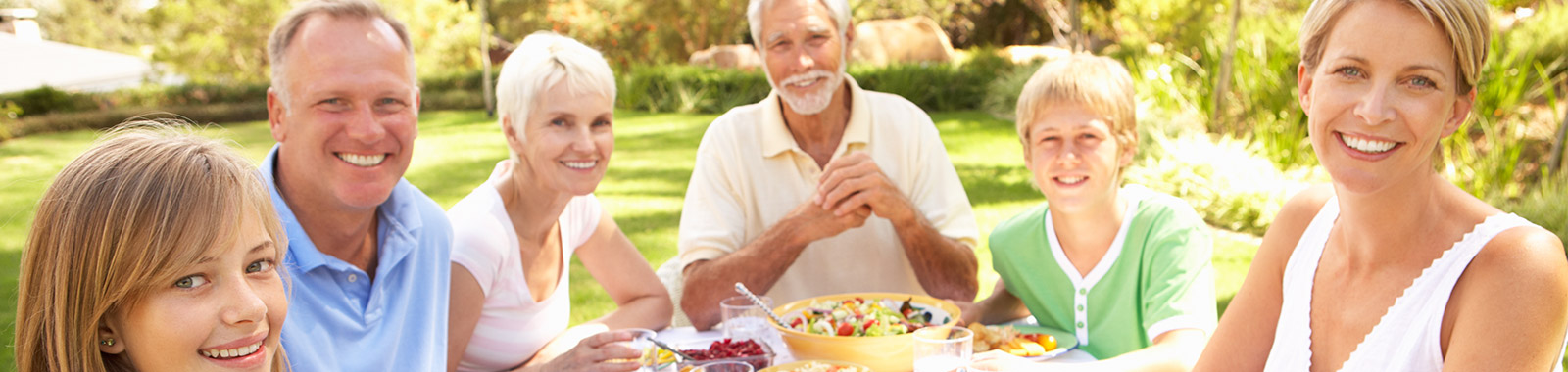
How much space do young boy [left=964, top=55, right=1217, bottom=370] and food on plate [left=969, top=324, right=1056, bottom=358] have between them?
0.22m

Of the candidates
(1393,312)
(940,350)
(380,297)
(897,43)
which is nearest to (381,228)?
(380,297)

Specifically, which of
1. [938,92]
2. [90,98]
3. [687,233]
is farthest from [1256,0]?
[90,98]

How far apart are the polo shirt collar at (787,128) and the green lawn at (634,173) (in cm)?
335

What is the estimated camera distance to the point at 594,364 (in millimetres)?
2246

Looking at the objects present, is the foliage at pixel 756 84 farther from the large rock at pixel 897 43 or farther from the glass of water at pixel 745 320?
the glass of water at pixel 745 320

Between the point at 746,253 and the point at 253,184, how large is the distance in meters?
1.69

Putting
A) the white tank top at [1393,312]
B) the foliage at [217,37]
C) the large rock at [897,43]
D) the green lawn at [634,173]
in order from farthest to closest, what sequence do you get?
the foliage at [217,37] < the large rock at [897,43] < the green lawn at [634,173] < the white tank top at [1393,312]

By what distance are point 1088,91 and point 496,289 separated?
5.26 ft

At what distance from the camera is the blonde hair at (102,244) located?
4.09 feet

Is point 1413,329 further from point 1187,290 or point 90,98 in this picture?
point 90,98

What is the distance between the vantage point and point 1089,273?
2619 millimetres

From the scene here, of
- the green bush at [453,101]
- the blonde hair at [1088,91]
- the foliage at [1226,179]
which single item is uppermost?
the blonde hair at [1088,91]

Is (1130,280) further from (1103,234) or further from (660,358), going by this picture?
(660,358)

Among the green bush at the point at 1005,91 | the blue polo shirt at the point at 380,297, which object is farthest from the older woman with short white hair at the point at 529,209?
the green bush at the point at 1005,91
